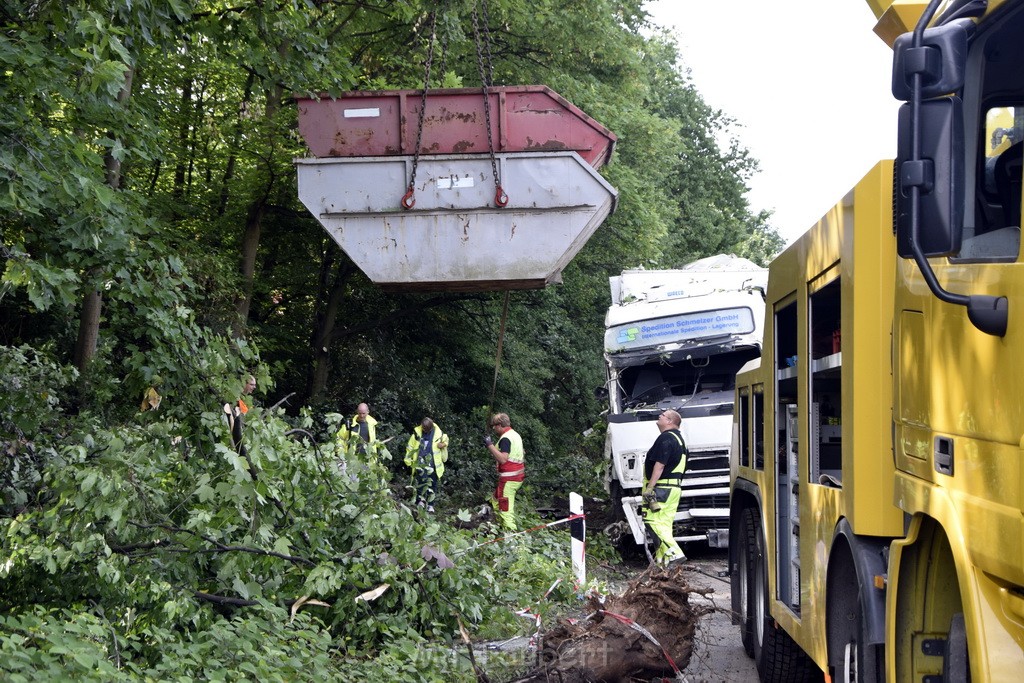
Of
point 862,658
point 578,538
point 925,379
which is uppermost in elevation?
point 925,379

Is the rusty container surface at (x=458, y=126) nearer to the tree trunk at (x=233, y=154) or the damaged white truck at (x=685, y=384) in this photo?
the damaged white truck at (x=685, y=384)

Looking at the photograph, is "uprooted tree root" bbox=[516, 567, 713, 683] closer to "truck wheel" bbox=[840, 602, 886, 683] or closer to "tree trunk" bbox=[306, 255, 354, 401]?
"truck wheel" bbox=[840, 602, 886, 683]

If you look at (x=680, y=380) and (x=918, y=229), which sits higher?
(x=918, y=229)

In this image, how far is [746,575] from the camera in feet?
24.4

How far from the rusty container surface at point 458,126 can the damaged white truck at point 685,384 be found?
4124 mm

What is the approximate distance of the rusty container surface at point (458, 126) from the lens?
9.66 m

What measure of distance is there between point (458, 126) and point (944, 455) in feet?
23.5

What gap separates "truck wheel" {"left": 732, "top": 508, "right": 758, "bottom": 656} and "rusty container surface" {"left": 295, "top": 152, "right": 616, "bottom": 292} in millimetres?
2954

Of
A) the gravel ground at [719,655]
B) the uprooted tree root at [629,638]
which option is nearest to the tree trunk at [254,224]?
the gravel ground at [719,655]

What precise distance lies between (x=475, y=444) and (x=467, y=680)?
14.9m

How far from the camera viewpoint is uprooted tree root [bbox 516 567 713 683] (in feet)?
20.1

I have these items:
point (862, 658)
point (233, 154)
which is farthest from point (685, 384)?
point (862, 658)

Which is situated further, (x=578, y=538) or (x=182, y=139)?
(x=182, y=139)

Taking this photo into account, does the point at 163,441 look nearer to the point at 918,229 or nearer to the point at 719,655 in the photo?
the point at 719,655
